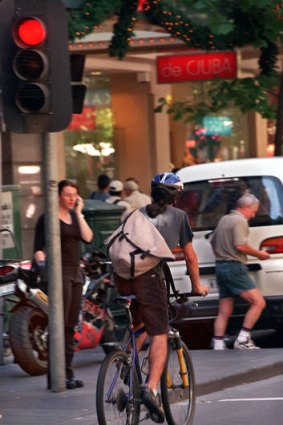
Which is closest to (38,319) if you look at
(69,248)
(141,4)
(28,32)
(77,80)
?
(69,248)

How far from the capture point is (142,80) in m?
26.6

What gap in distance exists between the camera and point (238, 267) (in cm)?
1301

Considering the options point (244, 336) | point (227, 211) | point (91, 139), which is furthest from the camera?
point (91, 139)

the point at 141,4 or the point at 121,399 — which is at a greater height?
the point at 141,4

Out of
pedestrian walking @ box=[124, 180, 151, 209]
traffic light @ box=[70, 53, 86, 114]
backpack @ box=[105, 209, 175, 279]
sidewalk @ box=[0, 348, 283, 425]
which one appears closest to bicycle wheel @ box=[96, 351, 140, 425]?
backpack @ box=[105, 209, 175, 279]

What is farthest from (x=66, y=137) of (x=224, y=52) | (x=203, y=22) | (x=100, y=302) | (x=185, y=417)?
(x=185, y=417)

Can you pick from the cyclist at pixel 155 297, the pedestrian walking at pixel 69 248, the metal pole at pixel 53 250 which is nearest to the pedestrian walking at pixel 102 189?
the pedestrian walking at pixel 69 248

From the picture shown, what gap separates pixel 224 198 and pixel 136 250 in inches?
229

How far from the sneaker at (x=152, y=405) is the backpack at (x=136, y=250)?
744 millimetres

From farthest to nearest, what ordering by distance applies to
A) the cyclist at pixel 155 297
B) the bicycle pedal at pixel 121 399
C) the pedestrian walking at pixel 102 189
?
1. the pedestrian walking at pixel 102 189
2. the cyclist at pixel 155 297
3. the bicycle pedal at pixel 121 399

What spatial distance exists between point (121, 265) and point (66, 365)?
8.52 feet

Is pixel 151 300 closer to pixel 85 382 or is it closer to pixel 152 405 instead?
pixel 152 405

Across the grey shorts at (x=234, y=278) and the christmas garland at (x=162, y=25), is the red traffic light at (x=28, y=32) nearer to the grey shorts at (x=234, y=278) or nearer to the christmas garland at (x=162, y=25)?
the grey shorts at (x=234, y=278)

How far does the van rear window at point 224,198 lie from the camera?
44.0ft
